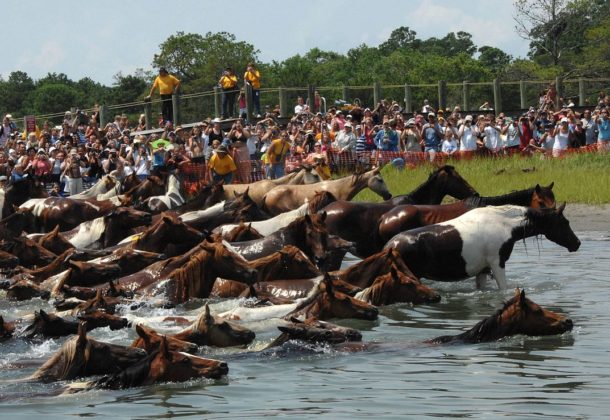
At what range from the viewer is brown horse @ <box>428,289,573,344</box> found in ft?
41.1

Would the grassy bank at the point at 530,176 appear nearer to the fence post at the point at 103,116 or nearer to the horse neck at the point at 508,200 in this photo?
the horse neck at the point at 508,200

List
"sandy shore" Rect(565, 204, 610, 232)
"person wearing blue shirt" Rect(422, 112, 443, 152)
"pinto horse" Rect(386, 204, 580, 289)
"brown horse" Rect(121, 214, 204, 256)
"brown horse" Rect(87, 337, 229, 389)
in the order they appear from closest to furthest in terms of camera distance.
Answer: "brown horse" Rect(87, 337, 229, 389), "pinto horse" Rect(386, 204, 580, 289), "brown horse" Rect(121, 214, 204, 256), "sandy shore" Rect(565, 204, 610, 232), "person wearing blue shirt" Rect(422, 112, 443, 152)

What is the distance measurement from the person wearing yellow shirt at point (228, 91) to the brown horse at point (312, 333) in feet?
74.0

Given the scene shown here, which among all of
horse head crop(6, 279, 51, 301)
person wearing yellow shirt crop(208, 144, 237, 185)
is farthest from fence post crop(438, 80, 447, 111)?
horse head crop(6, 279, 51, 301)

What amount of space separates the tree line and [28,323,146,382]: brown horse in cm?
4609

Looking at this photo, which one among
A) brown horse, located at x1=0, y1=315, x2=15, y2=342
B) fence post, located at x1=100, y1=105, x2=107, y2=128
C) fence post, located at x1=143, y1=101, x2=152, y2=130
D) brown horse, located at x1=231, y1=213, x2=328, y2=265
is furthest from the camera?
fence post, located at x1=100, y1=105, x2=107, y2=128

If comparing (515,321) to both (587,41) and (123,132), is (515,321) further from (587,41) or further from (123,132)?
(587,41)

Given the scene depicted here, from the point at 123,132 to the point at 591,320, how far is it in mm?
19932

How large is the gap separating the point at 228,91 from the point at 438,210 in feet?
58.7

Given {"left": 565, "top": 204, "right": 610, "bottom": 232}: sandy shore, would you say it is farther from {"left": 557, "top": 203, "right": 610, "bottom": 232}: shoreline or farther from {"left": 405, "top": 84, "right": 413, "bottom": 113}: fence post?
{"left": 405, "top": 84, "right": 413, "bottom": 113}: fence post

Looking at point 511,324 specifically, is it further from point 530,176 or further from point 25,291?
point 530,176

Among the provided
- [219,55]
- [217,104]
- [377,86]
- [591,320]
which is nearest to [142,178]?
[217,104]

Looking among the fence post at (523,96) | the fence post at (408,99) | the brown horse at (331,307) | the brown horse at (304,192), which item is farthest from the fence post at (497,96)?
the brown horse at (331,307)

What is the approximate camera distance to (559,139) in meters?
30.3
